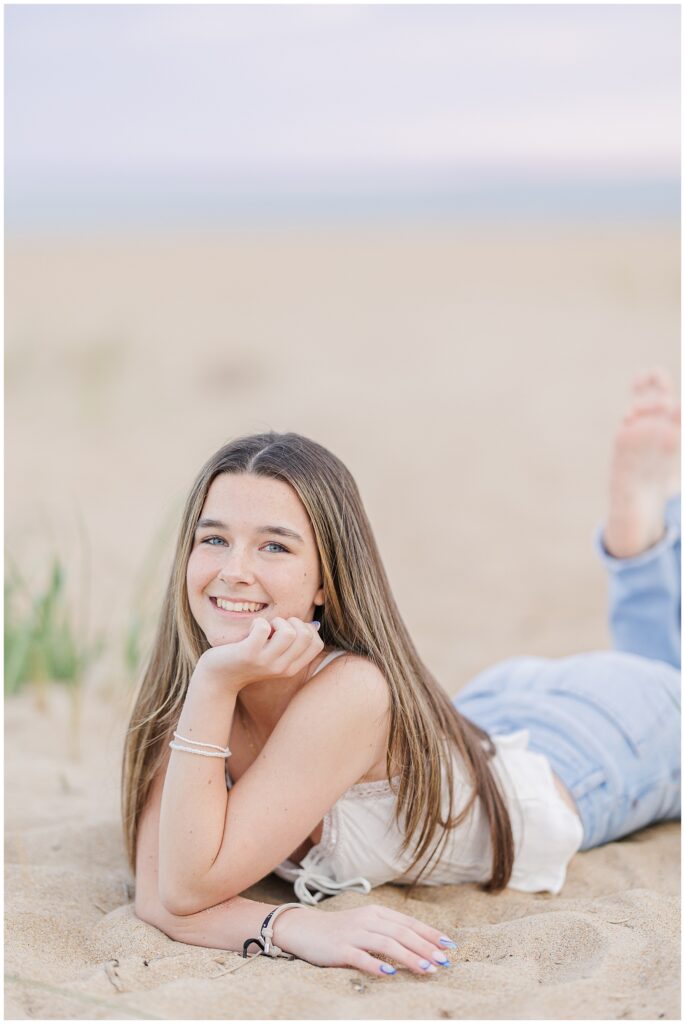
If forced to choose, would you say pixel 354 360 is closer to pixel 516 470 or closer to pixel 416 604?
pixel 516 470

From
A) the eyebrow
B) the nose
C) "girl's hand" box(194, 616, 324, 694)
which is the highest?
the eyebrow

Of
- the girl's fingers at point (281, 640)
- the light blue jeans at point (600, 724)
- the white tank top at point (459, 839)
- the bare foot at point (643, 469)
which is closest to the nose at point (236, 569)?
the girl's fingers at point (281, 640)

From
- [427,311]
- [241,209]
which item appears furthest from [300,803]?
[241,209]

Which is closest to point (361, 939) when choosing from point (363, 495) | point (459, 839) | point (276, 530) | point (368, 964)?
point (368, 964)

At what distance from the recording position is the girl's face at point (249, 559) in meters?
2.06

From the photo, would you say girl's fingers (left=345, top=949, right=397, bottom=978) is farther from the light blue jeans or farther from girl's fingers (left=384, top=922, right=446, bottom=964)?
the light blue jeans

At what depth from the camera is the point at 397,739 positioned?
2.21 meters

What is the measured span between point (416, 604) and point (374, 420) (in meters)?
2.53

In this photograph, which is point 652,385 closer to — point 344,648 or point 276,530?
point 344,648

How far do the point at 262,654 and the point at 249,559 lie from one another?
190 mm

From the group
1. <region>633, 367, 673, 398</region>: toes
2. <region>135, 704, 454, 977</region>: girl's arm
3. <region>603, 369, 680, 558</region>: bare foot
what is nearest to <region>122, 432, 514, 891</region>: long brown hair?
<region>135, 704, 454, 977</region>: girl's arm

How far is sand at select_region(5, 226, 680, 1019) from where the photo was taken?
75.5 inches

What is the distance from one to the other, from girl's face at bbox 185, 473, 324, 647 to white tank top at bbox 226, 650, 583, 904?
0.59 feet

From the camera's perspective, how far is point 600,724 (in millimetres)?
2777
